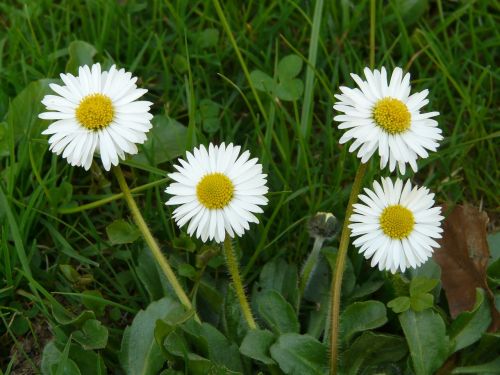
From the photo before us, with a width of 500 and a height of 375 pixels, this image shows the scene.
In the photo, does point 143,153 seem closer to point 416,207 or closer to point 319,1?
point 319,1

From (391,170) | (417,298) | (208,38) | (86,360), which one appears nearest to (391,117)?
(391,170)

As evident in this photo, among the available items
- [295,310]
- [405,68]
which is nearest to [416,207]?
[295,310]

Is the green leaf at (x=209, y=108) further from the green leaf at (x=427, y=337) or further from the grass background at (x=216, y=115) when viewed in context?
the green leaf at (x=427, y=337)

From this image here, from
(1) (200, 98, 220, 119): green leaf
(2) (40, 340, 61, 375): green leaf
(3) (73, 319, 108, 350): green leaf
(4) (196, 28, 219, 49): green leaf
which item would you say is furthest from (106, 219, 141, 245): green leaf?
(4) (196, 28, 219, 49): green leaf

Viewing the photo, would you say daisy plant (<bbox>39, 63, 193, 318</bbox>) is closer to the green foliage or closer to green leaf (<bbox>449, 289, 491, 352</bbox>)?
Result: the green foliage

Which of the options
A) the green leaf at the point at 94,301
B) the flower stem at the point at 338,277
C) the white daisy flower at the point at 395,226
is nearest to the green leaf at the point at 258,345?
the flower stem at the point at 338,277

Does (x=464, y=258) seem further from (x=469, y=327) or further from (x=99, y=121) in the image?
(x=99, y=121)
